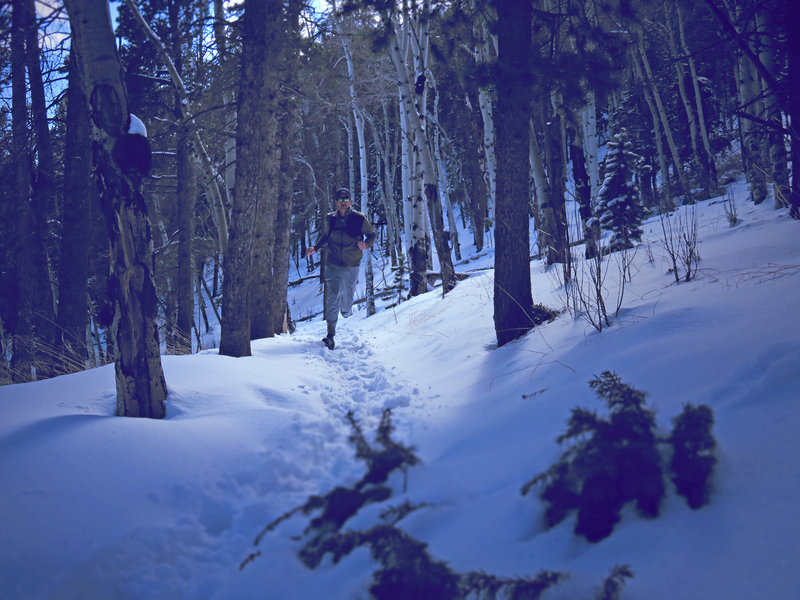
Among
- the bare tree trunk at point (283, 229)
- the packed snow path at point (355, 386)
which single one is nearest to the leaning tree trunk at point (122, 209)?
the packed snow path at point (355, 386)

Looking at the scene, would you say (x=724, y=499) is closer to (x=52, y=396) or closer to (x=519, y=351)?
(x=519, y=351)

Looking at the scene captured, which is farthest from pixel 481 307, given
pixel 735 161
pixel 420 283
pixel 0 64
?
pixel 735 161

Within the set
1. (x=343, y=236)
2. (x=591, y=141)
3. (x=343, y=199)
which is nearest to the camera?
(x=343, y=199)

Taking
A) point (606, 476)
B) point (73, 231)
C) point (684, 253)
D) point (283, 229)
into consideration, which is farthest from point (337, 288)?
point (606, 476)

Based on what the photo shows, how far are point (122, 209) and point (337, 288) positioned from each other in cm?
455

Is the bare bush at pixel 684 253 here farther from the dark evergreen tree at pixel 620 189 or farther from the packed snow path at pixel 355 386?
the dark evergreen tree at pixel 620 189

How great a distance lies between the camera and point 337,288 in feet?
25.5

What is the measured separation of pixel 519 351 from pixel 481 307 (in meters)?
2.69

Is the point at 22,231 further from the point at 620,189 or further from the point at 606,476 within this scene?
the point at 620,189

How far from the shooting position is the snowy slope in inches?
63.3

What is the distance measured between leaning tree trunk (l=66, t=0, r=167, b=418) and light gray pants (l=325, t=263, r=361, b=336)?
423 cm

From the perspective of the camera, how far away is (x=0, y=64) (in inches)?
364

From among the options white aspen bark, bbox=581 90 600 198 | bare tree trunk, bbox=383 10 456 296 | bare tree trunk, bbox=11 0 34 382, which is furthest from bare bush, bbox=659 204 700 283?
bare tree trunk, bbox=11 0 34 382

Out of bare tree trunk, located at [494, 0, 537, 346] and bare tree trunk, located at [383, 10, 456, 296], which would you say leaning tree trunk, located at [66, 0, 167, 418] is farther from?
bare tree trunk, located at [383, 10, 456, 296]
